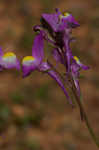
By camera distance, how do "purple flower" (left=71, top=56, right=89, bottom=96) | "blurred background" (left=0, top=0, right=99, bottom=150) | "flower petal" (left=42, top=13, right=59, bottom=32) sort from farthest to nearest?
"blurred background" (left=0, top=0, right=99, bottom=150), "purple flower" (left=71, top=56, right=89, bottom=96), "flower petal" (left=42, top=13, right=59, bottom=32)

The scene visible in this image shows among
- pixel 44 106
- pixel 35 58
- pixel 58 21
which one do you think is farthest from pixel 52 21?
pixel 44 106

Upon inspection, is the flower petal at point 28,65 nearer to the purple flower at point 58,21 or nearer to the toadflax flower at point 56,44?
the toadflax flower at point 56,44

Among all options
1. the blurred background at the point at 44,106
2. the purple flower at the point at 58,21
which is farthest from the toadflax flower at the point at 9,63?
the blurred background at the point at 44,106

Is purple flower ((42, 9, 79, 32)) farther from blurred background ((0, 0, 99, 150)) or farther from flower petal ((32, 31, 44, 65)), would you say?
blurred background ((0, 0, 99, 150))

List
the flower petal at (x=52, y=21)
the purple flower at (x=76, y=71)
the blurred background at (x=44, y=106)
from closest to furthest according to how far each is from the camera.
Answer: the flower petal at (x=52, y=21)
the purple flower at (x=76, y=71)
the blurred background at (x=44, y=106)

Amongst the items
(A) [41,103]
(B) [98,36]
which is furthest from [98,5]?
(A) [41,103]

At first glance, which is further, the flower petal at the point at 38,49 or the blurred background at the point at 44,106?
the blurred background at the point at 44,106

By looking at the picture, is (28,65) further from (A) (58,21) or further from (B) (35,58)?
(A) (58,21)

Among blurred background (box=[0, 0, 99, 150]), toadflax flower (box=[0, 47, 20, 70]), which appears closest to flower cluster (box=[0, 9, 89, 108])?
toadflax flower (box=[0, 47, 20, 70])
